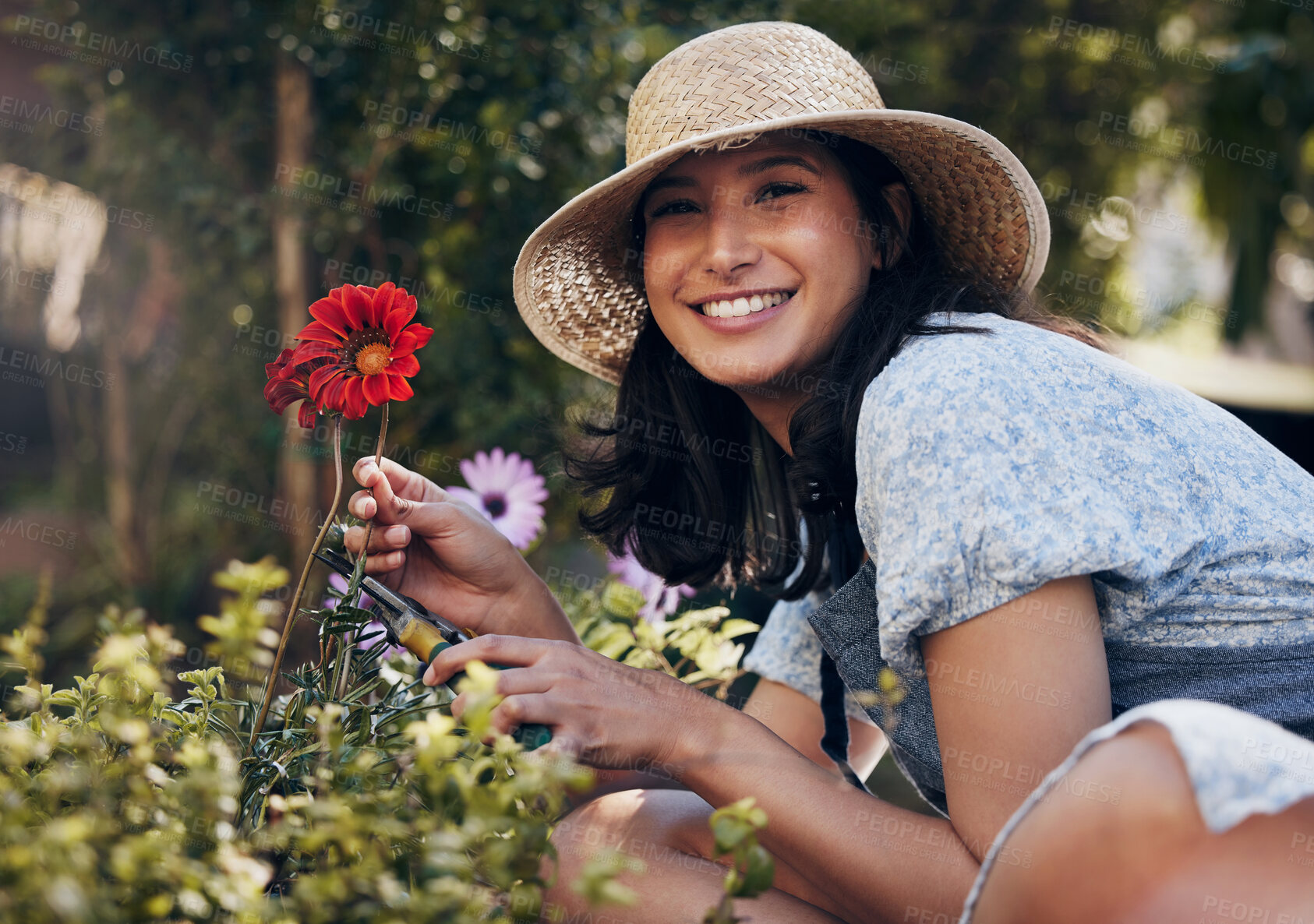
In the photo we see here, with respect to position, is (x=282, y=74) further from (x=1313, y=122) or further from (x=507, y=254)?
(x=1313, y=122)

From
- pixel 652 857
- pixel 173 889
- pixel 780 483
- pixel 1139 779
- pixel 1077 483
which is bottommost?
pixel 652 857

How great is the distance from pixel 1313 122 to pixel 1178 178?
1.87m

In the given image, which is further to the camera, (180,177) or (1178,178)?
(1178,178)

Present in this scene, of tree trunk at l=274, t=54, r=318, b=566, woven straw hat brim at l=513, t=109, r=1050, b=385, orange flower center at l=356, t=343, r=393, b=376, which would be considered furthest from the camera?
tree trunk at l=274, t=54, r=318, b=566

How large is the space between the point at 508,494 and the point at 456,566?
0.47m

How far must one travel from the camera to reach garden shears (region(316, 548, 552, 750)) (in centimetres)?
137

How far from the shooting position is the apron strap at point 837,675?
6.17 ft

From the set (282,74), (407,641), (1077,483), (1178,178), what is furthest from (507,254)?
(1178,178)

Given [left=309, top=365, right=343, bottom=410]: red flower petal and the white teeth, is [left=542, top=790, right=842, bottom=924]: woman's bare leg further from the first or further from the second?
the white teeth

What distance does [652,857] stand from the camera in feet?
4.66

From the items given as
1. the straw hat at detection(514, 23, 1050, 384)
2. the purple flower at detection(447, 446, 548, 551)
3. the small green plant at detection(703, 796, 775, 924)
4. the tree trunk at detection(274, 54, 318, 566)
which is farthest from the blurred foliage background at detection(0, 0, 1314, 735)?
the small green plant at detection(703, 796, 775, 924)

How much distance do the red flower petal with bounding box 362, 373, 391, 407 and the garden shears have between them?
216mm

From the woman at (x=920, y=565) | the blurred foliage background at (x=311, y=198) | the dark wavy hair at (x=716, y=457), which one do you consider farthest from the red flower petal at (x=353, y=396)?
the blurred foliage background at (x=311, y=198)

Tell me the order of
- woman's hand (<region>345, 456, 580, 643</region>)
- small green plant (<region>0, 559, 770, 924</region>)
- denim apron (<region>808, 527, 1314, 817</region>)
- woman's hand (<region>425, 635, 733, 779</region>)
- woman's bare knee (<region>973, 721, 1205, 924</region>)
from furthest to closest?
1. woman's hand (<region>345, 456, 580, 643</region>)
2. denim apron (<region>808, 527, 1314, 817</region>)
3. woman's hand (<region>425, 635, 733, 779</region>)
4. woman's bare knee (<region>973, 721, 1205, 924</region>)
5. small green plant (<region>0, 559, 770, 924</region>)
